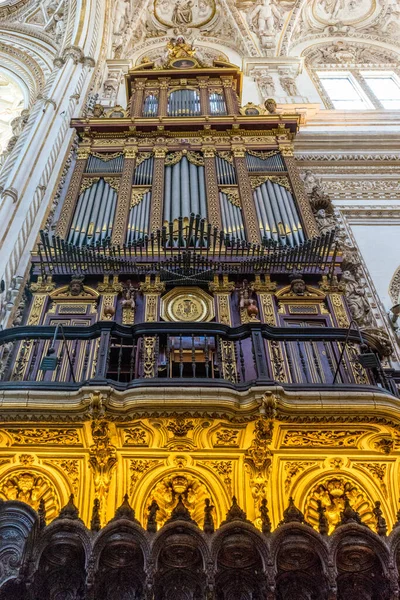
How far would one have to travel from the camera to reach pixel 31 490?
6.31m

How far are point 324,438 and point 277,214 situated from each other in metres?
4.67

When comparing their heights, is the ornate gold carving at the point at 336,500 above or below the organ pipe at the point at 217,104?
below

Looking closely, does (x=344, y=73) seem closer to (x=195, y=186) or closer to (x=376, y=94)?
(x=376, y=94)

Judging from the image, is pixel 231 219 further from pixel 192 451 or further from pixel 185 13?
pixel 185 13

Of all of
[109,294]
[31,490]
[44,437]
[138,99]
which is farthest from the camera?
[138,99]

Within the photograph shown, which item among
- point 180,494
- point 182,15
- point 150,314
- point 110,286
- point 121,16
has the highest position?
point 182,15

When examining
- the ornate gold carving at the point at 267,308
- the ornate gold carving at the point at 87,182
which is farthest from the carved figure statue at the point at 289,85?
the ornate gold carving at the point at 267,308

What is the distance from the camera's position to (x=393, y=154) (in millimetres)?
13016

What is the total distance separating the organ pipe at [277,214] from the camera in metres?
9.30

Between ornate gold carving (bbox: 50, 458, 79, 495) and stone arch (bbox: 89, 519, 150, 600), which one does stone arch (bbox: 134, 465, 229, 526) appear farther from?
ornate gold carving (bbox: 50, 458, 79, 495)

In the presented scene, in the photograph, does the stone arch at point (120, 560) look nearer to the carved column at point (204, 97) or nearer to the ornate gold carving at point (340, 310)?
the ornate gold carving at point (340, 310)

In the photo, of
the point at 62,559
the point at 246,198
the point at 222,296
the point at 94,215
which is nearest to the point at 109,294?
the point at 222,296

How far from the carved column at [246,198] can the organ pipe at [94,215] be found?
234cm

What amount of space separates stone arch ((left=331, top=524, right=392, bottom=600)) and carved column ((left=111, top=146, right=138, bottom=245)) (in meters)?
5.46
